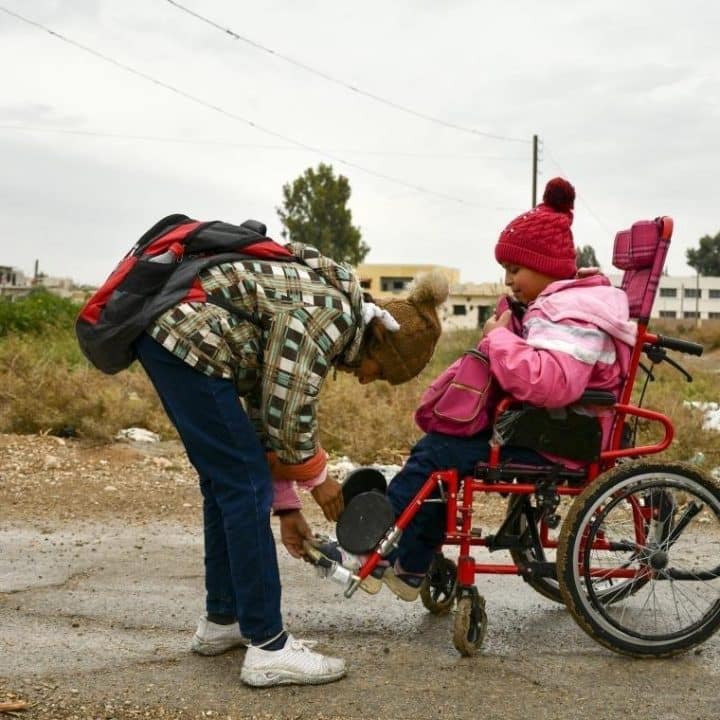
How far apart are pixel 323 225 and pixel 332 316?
168 ft

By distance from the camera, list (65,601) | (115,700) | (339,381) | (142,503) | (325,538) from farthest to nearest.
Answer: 1. (339,381)
2. (142,503)
3. (65,601)
4. (325,538)
5. (115,700)

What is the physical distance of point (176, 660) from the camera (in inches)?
151

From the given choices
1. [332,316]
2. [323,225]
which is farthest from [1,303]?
[323,225]

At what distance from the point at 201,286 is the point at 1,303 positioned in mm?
19053

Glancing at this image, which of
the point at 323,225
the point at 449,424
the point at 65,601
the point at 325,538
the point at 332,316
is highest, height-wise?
the point at 323,225

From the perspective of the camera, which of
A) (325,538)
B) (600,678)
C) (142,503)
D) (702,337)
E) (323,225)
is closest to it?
(600,678)

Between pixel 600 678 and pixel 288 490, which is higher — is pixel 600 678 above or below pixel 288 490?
below

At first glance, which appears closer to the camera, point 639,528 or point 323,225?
point 639,528

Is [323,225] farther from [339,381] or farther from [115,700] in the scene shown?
[115,700]

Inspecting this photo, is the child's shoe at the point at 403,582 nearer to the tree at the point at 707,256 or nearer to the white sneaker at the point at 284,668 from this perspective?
the white sneaker at the point at 284,668

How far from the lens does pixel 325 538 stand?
12.8 ft

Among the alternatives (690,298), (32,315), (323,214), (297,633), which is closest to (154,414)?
(297,633)

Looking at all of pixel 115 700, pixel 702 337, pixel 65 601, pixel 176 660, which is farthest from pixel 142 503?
→ pixel 702 337

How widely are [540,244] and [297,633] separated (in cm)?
172
